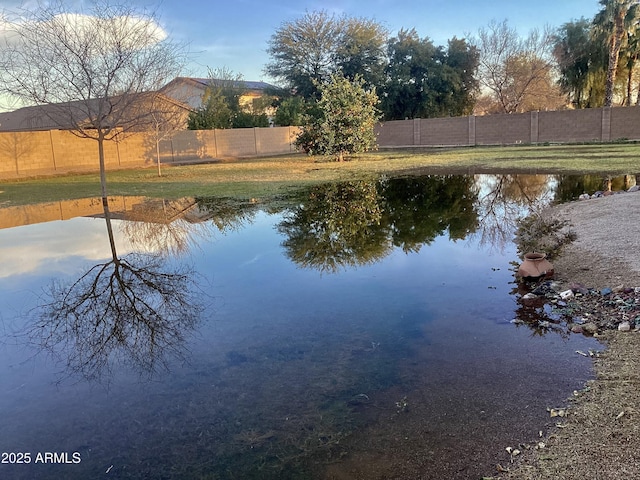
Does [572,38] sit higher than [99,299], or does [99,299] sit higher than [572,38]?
[572,38]

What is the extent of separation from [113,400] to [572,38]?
3769 centimetres

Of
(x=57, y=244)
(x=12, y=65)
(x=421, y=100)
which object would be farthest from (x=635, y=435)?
(x=421, y=100)

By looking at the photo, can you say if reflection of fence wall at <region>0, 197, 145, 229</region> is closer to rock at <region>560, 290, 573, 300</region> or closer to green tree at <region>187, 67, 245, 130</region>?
rock at <region>560, 290, 573, 300</region>

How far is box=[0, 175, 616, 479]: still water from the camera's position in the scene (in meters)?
3.19

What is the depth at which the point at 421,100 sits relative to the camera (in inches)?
1516

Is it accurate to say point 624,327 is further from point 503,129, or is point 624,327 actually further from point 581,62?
point 581,62

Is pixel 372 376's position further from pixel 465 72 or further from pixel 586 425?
pixel 465 72

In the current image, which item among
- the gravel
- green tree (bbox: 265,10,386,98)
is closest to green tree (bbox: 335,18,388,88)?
green tree (bbox: 265,10,386,98)

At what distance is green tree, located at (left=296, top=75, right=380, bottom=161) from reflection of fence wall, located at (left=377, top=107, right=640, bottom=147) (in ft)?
37.8

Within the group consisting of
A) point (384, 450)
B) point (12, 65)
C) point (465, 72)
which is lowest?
point (384, 450)

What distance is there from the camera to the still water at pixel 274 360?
3.19 m

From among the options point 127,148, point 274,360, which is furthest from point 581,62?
point 274,360

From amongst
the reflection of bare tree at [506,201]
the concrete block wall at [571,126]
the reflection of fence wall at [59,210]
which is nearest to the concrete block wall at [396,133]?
the concrete block wall at [571,126]

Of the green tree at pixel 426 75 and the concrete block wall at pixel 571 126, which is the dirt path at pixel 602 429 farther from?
the green tree at pixel 426 75
